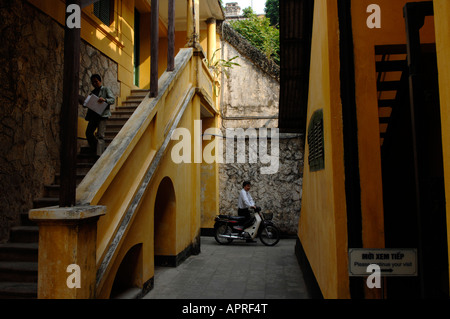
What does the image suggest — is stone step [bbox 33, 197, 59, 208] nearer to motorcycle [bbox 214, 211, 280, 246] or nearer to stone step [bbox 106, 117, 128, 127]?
stone step [bbox 106, 117, 128, 127]

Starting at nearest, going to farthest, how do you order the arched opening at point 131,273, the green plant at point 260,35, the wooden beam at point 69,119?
1. the wooden beam at point 69,119
2. the arched opening at point 131,273
3. the green plant at point 260,35

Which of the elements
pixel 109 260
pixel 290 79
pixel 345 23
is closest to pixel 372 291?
pixel 345 23

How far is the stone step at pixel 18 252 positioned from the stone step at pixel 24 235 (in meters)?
0.30

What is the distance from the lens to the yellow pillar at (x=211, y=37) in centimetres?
1196

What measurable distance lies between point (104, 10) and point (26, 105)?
4.14m

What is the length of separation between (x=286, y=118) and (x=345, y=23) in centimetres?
574

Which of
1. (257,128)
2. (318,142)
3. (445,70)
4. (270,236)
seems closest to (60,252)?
(318,142)

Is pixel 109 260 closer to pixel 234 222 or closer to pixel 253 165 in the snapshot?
pixel 234 222

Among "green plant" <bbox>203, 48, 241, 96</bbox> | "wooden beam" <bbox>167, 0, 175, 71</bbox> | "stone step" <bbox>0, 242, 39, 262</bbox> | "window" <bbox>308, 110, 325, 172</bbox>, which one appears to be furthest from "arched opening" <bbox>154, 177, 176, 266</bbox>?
"green plant" <bbox>203, 48, 241, 96</bbox>

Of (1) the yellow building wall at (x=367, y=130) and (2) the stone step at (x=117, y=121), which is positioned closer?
(1) the yellow building wall at (x=367, y=130)

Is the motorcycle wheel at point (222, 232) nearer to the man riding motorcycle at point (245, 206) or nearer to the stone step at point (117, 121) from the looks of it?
the man riding motorcycle at point (245, 206)

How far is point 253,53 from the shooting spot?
1222 cm

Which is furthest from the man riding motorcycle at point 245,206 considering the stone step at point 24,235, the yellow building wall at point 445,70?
the yellow building wall at point 445,70

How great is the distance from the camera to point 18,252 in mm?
4352
